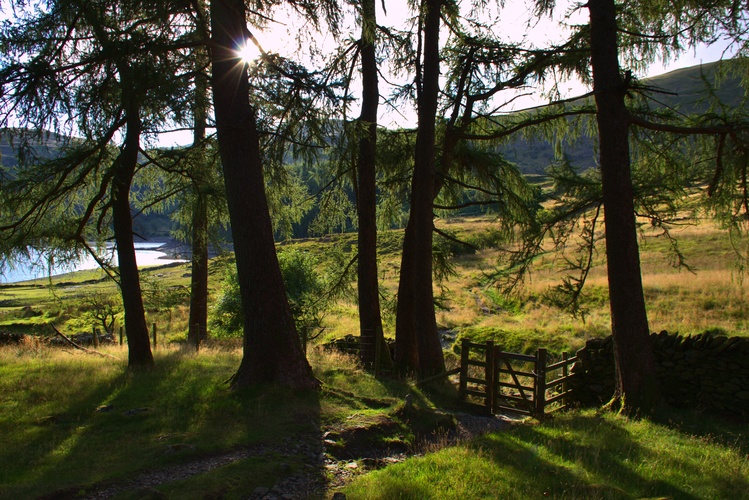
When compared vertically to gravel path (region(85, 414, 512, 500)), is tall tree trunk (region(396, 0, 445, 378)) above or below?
above

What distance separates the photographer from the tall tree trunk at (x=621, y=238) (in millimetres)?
8641

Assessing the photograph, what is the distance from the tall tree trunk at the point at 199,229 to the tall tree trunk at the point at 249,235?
84 centimetres

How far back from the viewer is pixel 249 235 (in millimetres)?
9211

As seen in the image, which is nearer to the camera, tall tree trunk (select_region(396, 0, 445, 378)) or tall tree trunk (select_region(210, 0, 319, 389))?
tall tree trunk (select_region(210, 0, 319, 389))

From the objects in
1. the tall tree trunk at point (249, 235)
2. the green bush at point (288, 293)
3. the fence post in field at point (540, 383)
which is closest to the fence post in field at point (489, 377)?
the fence post in field at point (540, 383)

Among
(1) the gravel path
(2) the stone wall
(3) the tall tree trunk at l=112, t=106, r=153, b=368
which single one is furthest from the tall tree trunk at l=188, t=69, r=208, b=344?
(2) the stone wall

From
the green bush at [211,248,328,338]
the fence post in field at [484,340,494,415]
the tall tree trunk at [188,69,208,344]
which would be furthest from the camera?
the green bush at [211,248,328,338]

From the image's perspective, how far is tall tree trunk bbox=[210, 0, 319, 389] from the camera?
9.19 m

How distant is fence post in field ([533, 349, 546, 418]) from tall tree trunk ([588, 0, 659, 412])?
4.58 feet

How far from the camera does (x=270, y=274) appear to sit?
30.4ft

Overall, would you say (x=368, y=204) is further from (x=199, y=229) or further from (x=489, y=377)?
(x=489, y=377)

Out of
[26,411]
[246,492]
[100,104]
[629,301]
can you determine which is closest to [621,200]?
[629,301]

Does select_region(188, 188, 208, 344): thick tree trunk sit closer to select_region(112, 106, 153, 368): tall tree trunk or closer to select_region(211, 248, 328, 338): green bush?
select_region(112, 106, 153, 368): tall tree trunk

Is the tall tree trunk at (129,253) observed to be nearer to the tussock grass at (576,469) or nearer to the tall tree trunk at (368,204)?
the tall tree trunk at (368,204)
